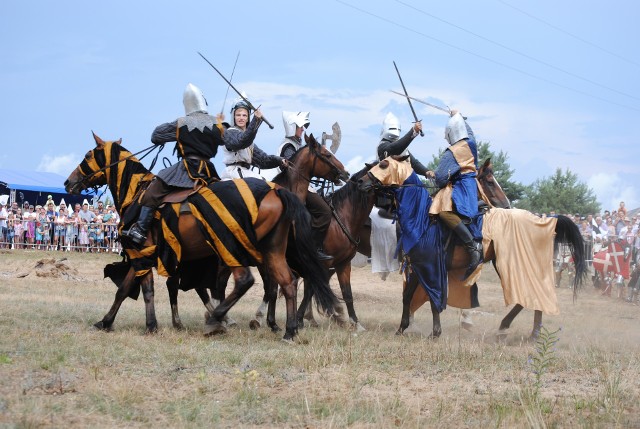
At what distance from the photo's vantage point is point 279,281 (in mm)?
8602

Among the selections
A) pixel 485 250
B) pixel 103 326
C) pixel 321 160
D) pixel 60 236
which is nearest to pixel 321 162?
pixel 321 160

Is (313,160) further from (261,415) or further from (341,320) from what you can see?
(261,415)

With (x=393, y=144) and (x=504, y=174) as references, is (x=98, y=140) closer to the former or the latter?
(x=393, y=144)

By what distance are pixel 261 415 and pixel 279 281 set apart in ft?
10.6

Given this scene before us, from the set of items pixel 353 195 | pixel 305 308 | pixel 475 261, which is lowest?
pixel 305 308

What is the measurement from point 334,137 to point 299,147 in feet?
1.88

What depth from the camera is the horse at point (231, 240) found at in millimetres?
8609

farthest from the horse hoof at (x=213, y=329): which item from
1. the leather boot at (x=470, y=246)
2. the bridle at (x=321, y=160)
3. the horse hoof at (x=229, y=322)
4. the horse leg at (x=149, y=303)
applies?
the leather boot at (x=470, y=246)

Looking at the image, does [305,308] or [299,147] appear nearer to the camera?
[305,308]

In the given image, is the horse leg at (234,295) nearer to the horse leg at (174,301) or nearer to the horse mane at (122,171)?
the horse leg at (174,301)

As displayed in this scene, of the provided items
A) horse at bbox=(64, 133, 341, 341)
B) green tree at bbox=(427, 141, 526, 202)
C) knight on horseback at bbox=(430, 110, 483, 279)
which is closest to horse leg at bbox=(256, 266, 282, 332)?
horse at bbox=(64, 133, 341, 341)

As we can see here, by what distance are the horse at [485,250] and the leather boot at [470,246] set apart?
0.10 meters

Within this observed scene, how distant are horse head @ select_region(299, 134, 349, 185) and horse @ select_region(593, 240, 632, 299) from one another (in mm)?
11617

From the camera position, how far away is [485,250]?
33.8ft
